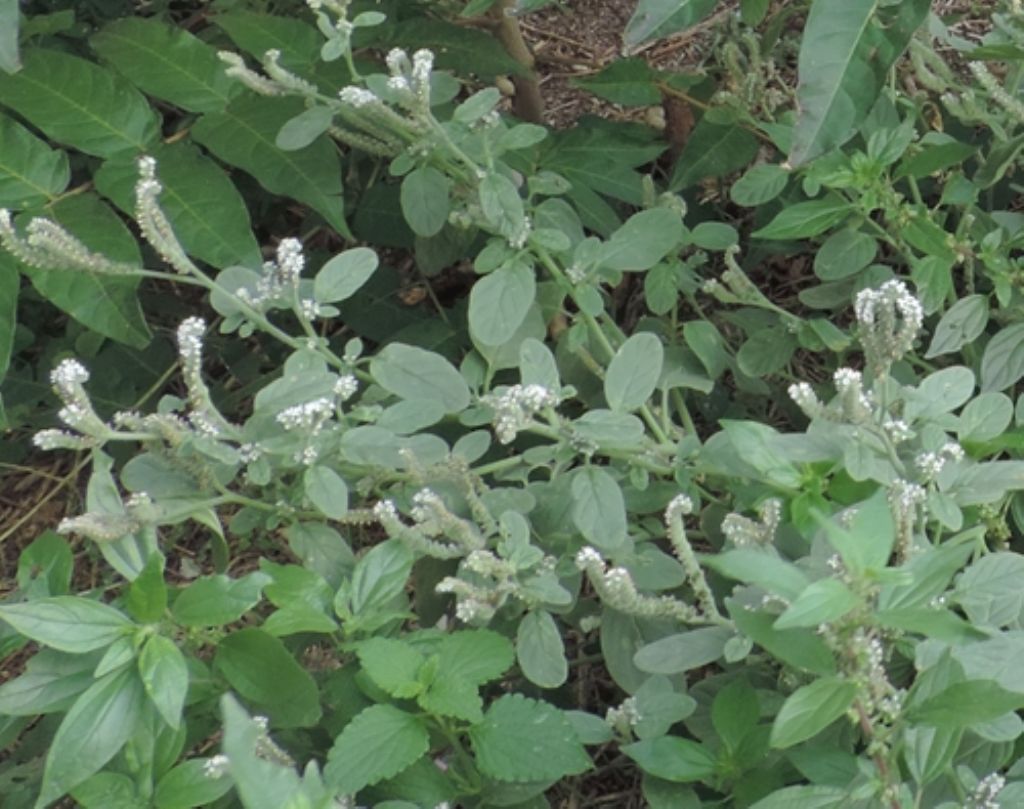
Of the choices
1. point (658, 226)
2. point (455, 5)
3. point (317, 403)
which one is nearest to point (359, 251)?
point (317, 403)

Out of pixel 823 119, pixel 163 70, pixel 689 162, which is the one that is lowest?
pixel 689 162

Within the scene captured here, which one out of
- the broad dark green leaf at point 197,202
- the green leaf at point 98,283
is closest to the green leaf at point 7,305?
the green leaf at point 98,283

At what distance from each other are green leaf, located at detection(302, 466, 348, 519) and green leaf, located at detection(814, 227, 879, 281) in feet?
2.06

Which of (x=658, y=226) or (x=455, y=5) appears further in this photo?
(x=455, y=5)

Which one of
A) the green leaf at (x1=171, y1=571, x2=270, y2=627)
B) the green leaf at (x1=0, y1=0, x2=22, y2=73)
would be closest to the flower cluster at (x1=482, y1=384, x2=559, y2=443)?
the green leaf at (x1=171, y1=571, x2=270, y2=627)

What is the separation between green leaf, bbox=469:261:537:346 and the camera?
123cm

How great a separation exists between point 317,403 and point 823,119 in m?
0.49

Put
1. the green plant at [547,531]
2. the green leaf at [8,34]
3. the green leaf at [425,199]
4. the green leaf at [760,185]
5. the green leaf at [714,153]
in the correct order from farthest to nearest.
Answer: the green leaf at [714,153] → the green leaf at [760,185] → the green leaf at [425,199] → the green leaf at [8,34] → the green plant at [547,531]

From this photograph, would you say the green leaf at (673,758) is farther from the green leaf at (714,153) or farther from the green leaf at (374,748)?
the green leaf at (714,153)

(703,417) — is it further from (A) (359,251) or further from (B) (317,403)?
(B) (317,403)

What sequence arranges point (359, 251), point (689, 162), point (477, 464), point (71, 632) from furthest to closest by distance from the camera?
point (689, 162) → point (477, 464) → point (359, 251) → point (71, 632)

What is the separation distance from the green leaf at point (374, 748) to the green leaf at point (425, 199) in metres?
0.52

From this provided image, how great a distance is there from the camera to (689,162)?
5.50ft

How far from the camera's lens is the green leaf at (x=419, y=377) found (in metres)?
1.19
